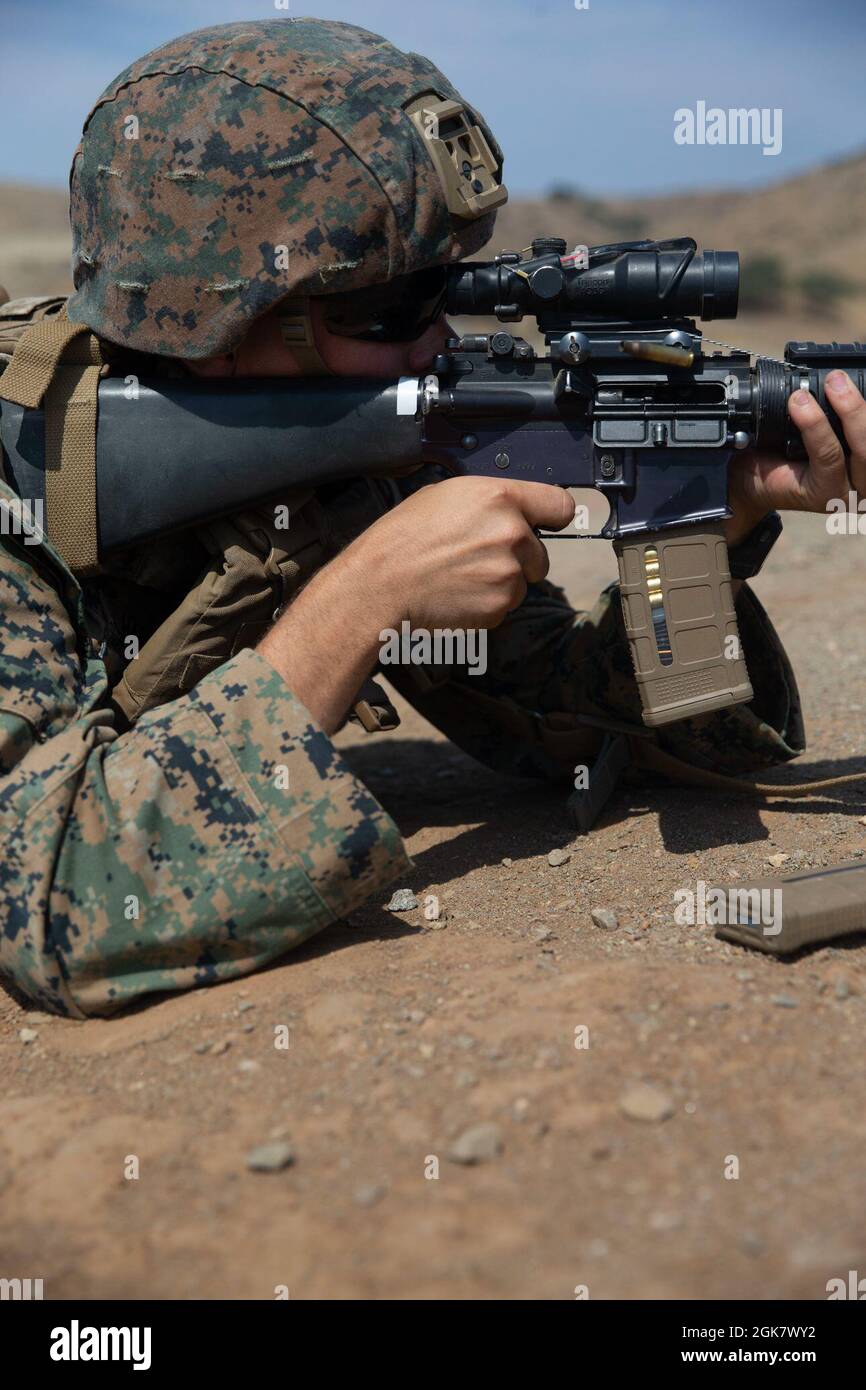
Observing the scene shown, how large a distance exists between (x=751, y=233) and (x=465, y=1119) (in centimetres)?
4693

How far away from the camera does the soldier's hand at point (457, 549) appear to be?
258cm

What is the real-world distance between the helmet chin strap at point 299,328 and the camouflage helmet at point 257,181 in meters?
0.06

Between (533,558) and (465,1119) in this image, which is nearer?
(465,1119)

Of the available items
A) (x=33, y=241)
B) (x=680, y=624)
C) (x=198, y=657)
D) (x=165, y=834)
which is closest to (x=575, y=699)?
(x=680, y=624)

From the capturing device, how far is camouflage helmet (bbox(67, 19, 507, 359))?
2.62m

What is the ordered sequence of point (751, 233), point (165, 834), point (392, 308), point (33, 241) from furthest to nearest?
1. point (751, 233)
2. point (33, 241)
3. point (392, 308)
4. point (165, 834)

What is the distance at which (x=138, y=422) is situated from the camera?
271 cm

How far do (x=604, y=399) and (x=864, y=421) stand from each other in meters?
0.56

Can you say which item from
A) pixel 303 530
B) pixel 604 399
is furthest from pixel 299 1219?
pixel 604 399

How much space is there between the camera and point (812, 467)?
8.93ft

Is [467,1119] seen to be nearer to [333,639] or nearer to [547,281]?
[333,639]

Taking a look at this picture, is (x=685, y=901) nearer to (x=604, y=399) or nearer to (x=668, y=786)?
(x=668, y=786)

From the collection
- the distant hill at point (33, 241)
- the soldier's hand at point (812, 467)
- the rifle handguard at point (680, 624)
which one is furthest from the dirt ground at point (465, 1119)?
the distant hill at point (33, 241)

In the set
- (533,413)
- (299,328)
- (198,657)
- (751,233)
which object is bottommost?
(198,657)
